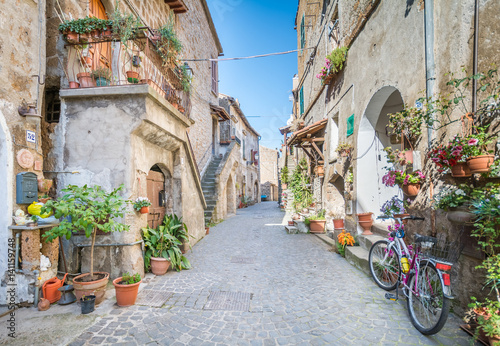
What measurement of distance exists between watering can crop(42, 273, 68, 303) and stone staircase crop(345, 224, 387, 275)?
4.74 m

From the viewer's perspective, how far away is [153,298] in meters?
3.67

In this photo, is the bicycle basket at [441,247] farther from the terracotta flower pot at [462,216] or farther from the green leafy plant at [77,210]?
the green leafy plant at [77,210]

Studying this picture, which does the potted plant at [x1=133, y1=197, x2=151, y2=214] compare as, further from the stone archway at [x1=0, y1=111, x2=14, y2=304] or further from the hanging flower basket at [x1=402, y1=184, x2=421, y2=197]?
the hanging flower basket at [x1=402, y1=184, x2=421, y2=197]

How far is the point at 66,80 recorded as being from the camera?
14.4 feet

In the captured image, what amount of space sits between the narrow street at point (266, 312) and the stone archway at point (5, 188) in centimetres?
82

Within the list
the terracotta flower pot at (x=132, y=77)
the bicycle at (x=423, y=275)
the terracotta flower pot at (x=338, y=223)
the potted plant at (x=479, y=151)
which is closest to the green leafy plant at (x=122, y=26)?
the terracotta flower pot at (x=132, y=77)

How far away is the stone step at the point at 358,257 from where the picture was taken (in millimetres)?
4585

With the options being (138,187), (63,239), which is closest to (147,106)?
(138,187)

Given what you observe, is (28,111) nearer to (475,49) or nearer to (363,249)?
(475,49)

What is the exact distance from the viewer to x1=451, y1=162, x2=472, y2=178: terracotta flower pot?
2.79 metres

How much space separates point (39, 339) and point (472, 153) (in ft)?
15.8

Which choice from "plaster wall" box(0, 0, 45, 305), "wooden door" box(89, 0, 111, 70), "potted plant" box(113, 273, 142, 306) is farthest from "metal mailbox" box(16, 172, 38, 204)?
"wooden door" box(89, 0, 111, 70)

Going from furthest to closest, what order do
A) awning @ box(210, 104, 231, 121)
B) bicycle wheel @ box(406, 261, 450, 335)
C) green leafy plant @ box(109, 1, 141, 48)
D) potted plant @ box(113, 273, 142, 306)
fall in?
1. awning @ box(210, 104, 231, 121)
2. green leafy plant @ box(109, 1, 141, 48)
3. potted plant @ box(113, 273, 142, 306)
4. bicycle wheel @ box(406, 261, 450, 335)

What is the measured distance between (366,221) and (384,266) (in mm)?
1592
